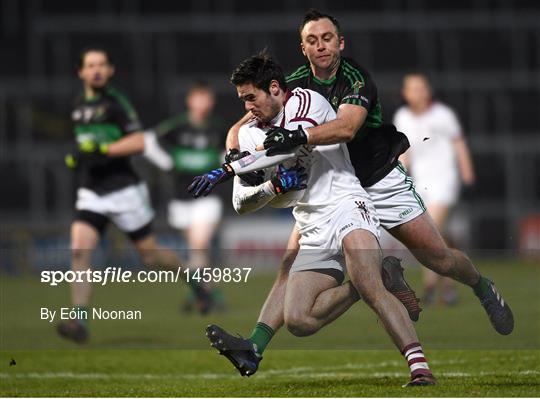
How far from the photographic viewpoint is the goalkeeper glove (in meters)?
7.44

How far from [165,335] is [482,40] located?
14348 millimetres

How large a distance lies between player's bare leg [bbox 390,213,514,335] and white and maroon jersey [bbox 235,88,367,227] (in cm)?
62

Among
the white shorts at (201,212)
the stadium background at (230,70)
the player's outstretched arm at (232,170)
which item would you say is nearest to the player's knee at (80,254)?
the player's outstretched arm at (232,170)

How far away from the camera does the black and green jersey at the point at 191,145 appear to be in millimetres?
15945

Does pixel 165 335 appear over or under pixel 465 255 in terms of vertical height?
under

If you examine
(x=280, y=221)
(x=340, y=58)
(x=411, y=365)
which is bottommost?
(x=280, y=221)

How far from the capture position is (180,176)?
16.3m

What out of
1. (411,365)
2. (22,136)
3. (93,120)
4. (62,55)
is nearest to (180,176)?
(93,120)

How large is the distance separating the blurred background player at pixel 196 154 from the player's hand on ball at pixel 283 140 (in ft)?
25.8

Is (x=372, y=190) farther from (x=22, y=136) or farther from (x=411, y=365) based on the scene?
(x=22, y=136)

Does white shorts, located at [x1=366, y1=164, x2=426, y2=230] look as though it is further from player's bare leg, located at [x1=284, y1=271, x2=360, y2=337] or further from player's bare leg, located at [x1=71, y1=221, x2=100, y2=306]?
player's bare leg, located at [x1=71, y1=221, x2=100, y2=306]

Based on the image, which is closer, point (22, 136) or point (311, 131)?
point (311, 131)

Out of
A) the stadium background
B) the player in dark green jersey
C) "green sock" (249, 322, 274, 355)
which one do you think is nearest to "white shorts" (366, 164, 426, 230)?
the player in dark green jersey

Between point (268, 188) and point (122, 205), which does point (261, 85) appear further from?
point (122, 205)
